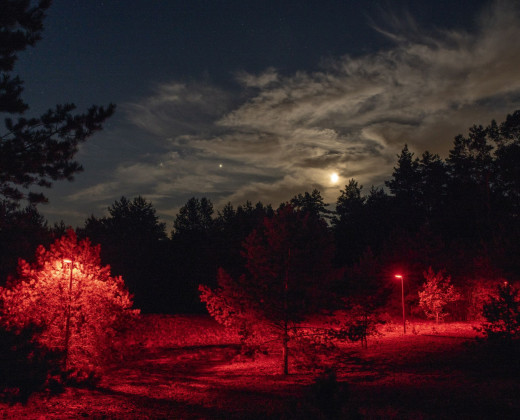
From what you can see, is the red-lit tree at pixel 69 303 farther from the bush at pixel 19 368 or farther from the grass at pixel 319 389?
the bush at pixel 19 368

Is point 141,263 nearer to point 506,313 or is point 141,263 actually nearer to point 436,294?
point 436,294

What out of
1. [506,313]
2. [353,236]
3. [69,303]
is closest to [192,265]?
[353,236]

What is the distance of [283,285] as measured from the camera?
709 inches

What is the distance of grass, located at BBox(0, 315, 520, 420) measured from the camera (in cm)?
1035

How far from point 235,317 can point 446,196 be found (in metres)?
53.4

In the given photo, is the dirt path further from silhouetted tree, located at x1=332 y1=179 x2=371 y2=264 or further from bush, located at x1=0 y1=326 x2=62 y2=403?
silhouetted tree, located at x1=332 y1=179 x2=371 y2=264

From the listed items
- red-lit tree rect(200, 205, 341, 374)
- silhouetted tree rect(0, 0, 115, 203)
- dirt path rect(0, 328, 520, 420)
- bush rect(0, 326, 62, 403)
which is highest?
silhouetted tree rect(0, 0, 115, 203)

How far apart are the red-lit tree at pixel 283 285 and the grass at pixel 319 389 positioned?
2.30 metres

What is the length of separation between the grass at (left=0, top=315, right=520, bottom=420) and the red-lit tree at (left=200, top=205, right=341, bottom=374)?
2300 mm

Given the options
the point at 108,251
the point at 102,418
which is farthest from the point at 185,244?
the point at 102,418

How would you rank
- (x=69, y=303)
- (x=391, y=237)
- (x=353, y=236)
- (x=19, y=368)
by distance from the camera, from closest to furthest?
(x=19, y=368) < (x=69, y=303) < (x=391, y=237) < (x=353, y=236)

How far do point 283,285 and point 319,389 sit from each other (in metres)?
12.1

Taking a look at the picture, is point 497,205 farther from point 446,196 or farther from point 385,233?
point 385,233

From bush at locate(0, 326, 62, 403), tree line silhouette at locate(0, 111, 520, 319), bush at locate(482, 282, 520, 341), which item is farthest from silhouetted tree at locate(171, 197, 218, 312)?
bush at locate(0, 326, 62, 403)
